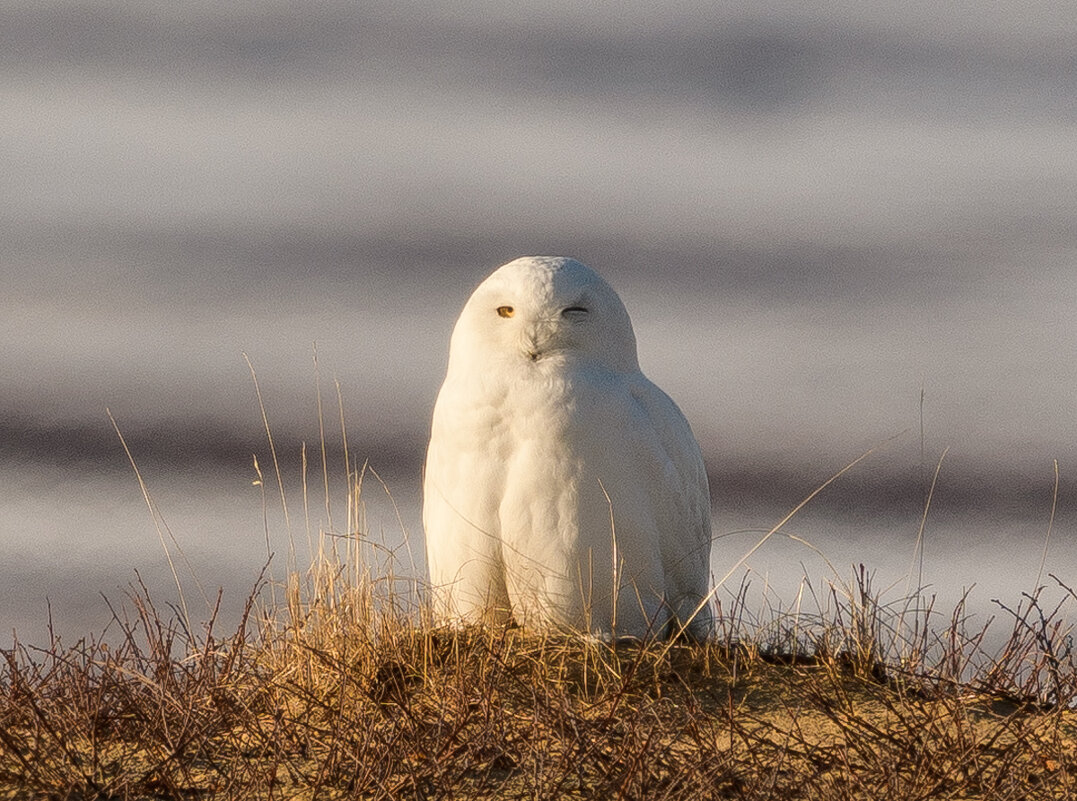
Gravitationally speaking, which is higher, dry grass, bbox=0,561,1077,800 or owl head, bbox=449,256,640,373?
owl head, bbox=449,256,640,373

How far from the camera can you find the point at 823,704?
5754mm

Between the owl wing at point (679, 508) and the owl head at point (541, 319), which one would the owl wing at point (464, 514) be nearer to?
the owl head at point (541, 319)

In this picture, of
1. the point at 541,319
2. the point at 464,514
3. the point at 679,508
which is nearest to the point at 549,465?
the point at 464,514

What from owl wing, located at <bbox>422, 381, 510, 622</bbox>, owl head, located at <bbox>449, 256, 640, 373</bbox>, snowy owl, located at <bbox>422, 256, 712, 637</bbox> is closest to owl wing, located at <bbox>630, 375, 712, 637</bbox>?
snowy owl, located at <bbox>422, 256, 712, 637</bbox>

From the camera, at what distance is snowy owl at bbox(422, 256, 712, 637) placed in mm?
6434

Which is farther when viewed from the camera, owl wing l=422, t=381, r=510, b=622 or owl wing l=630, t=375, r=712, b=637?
owl wing l=630, t=375, r=712, b=637

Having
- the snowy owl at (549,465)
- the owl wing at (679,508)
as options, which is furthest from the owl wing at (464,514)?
the owl wing at (679,508)

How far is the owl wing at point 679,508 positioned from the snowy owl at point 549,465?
15 mm

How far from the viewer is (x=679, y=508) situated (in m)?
6.91

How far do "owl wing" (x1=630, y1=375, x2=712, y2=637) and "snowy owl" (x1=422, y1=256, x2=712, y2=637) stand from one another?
0.02 metres

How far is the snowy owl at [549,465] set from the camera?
643 centimetres

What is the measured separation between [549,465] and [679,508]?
33.5 inches

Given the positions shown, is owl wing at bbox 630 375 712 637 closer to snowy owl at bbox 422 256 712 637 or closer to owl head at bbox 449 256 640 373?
snowy owl at bbox 422 256 712 637

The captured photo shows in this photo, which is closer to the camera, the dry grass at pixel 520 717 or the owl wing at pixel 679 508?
the dry grass at pixel 520 717
